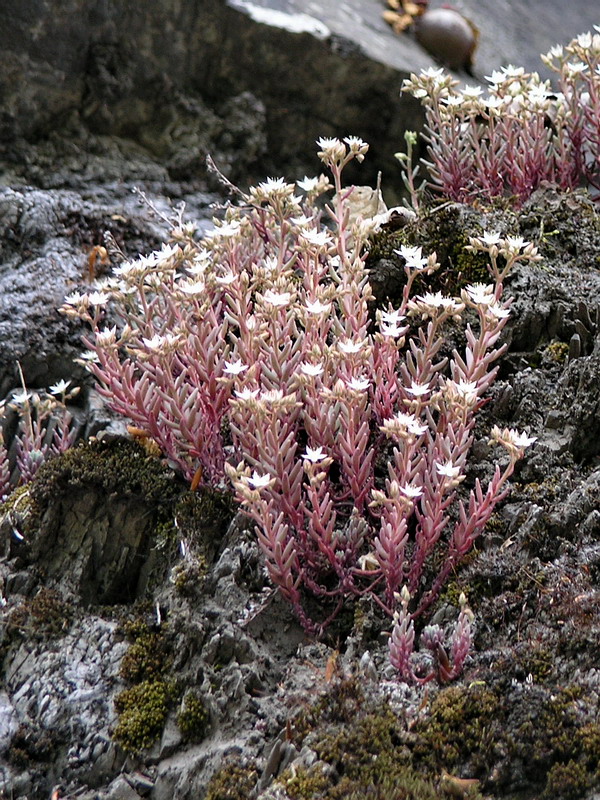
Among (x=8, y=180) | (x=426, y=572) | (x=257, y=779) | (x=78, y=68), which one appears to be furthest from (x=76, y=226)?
(x=257, y=779)

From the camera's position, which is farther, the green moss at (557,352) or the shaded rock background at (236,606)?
the green moss at (557,352)

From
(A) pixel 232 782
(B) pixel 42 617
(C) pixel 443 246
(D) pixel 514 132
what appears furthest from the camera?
(D) pixel 514 132

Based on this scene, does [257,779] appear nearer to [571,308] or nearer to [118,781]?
[118,781]

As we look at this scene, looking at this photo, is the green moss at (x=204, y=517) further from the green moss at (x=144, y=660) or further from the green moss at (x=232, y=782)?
the green moss at (x=232, y=782)

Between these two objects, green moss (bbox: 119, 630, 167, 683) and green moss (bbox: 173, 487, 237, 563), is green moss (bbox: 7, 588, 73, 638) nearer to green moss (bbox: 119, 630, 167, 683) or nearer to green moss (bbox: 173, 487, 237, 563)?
green moss (bbox: 119, 630, 167, 683)

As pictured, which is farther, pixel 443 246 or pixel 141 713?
pixel 443 246

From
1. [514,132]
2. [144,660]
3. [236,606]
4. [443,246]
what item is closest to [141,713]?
[144,660]

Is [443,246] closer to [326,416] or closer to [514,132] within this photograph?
[514,132]

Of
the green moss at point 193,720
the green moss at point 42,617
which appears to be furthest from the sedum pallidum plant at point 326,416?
the green moss at point 42,617
